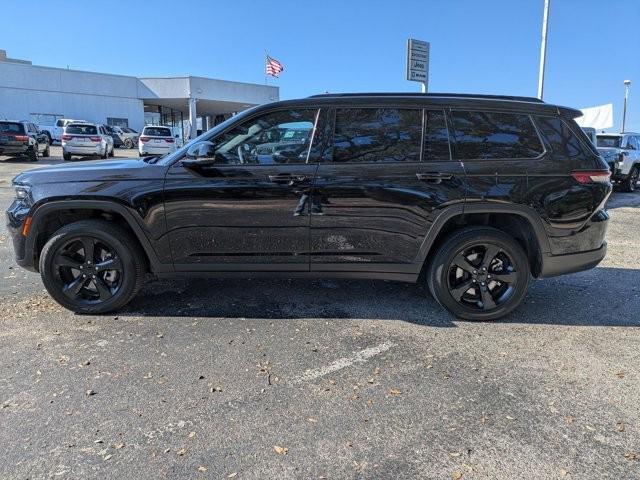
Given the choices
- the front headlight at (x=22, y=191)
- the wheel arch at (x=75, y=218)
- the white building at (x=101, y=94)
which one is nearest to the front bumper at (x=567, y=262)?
the wheel arch at (x=75, y=218)

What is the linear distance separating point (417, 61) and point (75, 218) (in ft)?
50.8

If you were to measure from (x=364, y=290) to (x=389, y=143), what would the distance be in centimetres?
166

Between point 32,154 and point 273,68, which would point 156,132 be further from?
point 273,68

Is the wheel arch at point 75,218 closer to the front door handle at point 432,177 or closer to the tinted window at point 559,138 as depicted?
the front door handle at point 432,177

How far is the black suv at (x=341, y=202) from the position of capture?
4148mm

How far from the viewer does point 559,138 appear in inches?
169

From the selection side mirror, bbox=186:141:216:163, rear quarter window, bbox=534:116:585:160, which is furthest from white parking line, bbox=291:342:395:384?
rear quarter window, bbox=534:116:585:160

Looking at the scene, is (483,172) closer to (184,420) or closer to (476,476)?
(476,476)

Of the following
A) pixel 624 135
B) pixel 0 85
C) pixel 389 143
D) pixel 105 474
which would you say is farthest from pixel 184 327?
pixel 0 85

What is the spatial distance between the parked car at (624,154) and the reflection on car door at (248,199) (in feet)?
43.7

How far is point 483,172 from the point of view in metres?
4.19

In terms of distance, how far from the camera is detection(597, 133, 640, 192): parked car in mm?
15000

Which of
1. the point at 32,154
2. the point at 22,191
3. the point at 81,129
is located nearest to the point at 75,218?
the point at 22,191

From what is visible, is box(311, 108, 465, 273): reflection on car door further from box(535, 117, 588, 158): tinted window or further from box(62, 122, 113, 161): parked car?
box(62, 122, 113, 161): parked car
